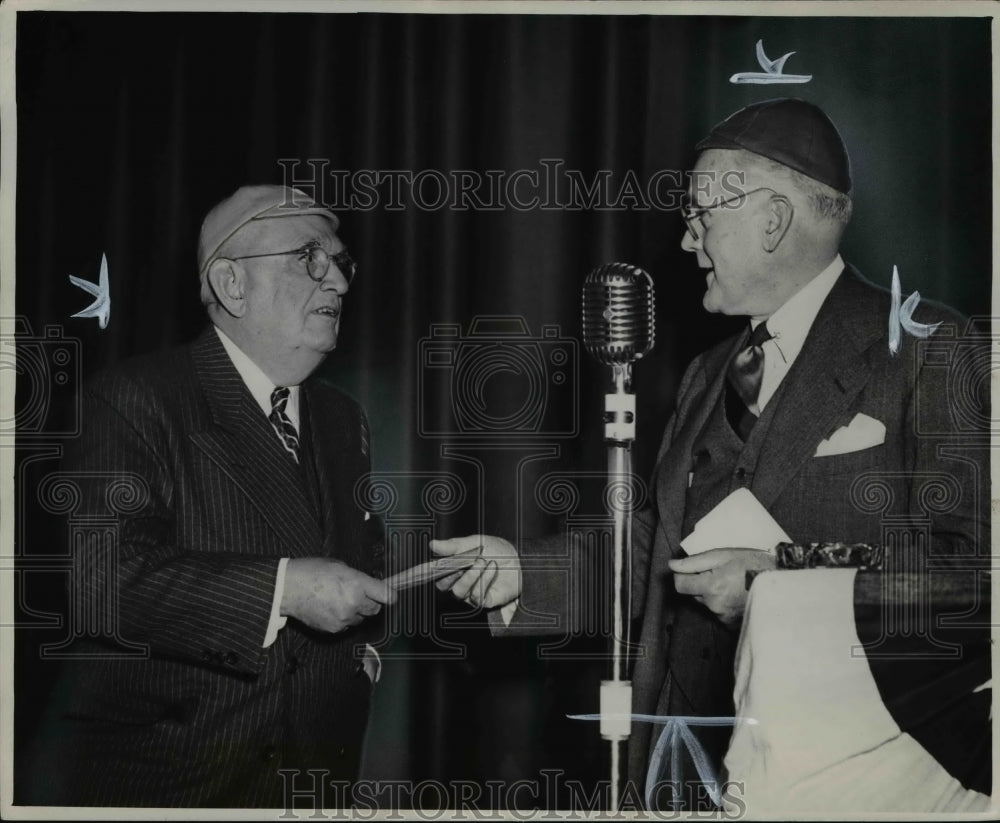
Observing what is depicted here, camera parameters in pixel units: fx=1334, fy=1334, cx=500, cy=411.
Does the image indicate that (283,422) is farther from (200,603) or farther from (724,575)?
(724,575)

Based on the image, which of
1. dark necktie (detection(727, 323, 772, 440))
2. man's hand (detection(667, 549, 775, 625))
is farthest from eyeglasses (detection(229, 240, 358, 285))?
man's hand (detection(667, 549, 775, 625))

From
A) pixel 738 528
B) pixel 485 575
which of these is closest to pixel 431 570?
pixel 485 575

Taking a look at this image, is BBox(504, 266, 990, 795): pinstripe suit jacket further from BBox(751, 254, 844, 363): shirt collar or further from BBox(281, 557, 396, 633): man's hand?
BBox(281, 557, 396, 633): man's hand

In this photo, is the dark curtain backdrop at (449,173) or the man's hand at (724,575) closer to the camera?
the man's hand at (724,575)

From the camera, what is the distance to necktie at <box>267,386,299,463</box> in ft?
11.5

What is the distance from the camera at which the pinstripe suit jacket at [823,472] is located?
11.1 ft

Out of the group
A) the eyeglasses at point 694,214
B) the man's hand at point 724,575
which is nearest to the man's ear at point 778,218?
the eyeglasses at point 694,214

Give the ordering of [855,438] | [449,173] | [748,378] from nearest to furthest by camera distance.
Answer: [855,438], [748,378], [449,173]

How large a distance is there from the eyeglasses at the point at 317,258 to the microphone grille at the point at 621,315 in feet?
2.21

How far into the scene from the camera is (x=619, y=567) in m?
3.54

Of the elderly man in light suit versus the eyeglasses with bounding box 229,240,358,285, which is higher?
the eyeglasses with bounding box 229,240,358,285

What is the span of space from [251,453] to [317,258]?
0.55m

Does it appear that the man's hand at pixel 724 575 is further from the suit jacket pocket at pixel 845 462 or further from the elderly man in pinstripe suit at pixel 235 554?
the elderly man in pinstripe suit at pixel 235 554

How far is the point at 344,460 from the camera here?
142 inches
